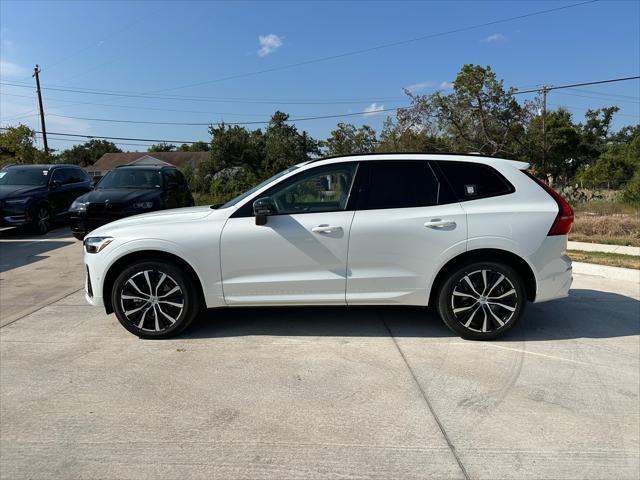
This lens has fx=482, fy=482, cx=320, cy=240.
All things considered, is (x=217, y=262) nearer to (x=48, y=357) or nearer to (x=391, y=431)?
(x=48, y=357)

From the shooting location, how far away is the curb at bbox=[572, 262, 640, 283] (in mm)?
7246

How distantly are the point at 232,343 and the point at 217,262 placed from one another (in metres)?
0.80

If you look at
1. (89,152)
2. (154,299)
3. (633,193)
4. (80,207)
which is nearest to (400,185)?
(154,299)

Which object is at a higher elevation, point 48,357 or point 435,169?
point 435,169

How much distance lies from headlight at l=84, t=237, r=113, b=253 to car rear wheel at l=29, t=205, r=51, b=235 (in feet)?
Answer: 28.9

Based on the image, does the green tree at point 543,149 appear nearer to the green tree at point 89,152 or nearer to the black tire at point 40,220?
the black tire at point 40,220

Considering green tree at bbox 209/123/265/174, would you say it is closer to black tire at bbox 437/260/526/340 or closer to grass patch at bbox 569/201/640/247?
grass patch at bbox 569/201/640/247

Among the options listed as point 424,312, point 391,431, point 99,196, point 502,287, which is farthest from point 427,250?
point 99,196

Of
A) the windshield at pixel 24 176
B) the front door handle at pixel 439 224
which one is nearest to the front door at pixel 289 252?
the front door handle at pixel 439 224

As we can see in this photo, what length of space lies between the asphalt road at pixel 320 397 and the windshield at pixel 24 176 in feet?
28.4

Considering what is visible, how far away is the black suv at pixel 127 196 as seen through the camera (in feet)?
32.3

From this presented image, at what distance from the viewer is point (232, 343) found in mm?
4633

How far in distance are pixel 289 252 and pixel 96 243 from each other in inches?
74.7

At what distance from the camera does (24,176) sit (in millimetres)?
12898
